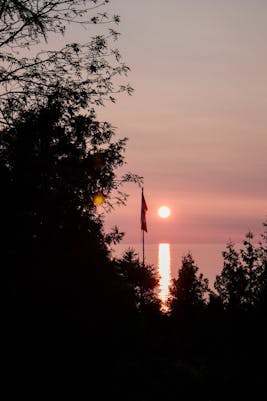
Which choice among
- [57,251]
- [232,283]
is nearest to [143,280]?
[232,283]

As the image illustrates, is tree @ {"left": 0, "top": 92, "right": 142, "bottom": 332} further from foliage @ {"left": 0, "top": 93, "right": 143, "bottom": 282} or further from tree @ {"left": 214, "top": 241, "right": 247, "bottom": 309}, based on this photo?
tree @ {"left": 214, "top": 241, "right": 247, "bottom": 309}

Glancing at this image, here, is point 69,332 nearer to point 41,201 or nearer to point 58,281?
point 58,281

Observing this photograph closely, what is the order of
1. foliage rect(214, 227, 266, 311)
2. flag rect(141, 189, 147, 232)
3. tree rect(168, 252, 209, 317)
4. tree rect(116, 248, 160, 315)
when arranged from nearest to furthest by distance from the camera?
flag rect(141, 189, 147, 232)
tree rect(116, 248, 160, 315)
foliage rect(214, 227, 266, 311)
tree rect(168, 252, 209, 317)

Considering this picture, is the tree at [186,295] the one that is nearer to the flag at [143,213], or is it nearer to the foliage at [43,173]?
the flag at [143,213]

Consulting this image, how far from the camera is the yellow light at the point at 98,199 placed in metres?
14.6

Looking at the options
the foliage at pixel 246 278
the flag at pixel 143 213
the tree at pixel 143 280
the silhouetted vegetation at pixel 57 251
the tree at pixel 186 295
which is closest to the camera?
the silhouetted vegetation at pixel 57 251

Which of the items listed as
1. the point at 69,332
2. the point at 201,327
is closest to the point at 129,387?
the point at 69,332

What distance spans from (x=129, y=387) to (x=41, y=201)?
9.88 metres

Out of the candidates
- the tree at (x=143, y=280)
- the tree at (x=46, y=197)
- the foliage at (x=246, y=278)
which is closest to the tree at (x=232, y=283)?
the foliage at (x=246, y=278)

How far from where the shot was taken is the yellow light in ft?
48.0

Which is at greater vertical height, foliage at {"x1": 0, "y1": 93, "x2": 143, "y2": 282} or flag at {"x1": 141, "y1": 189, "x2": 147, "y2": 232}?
flag at {"x1": 141, "y1": 189, "x2": 147, "y2": 232}

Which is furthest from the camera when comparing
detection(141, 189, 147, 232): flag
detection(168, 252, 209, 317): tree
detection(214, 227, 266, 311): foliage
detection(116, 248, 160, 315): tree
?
detection(168, 252, 209, 317): tree

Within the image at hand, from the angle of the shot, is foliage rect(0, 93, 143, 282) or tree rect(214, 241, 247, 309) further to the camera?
tree rect(214, 241, 247, 309)

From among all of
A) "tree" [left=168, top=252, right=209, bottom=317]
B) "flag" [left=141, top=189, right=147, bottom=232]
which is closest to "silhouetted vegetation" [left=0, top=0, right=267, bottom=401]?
"flag" [left=141, top=189, right=147, bottom=232]
